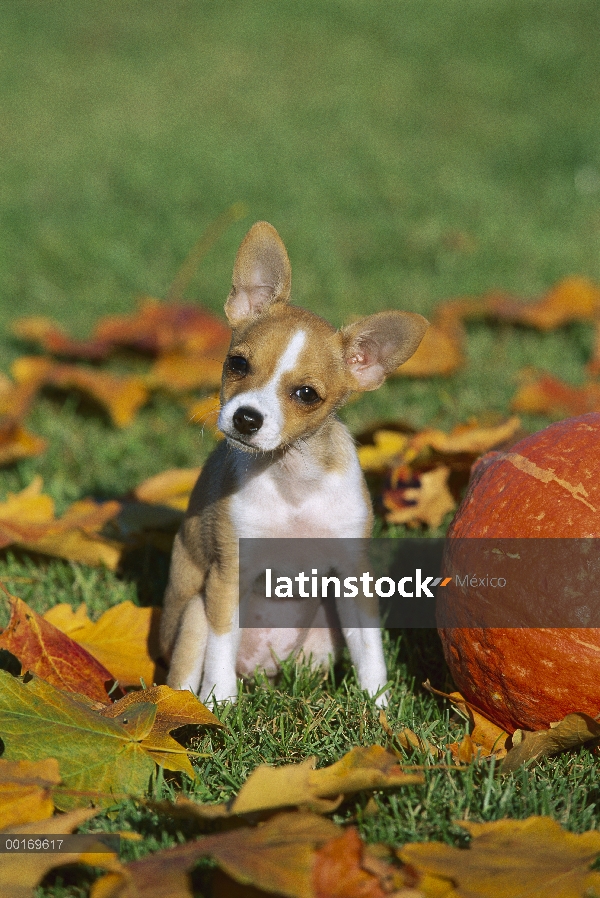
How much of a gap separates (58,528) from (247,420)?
6.11 ft

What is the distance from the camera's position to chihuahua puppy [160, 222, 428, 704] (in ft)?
12.2

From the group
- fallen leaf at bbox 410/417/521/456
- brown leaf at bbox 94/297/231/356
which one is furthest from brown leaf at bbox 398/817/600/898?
brown leaf at bbox 94/297/231/356

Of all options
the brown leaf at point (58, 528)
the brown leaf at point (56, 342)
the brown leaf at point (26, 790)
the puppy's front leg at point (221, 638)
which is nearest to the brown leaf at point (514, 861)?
the brown leaf at point (26, 790)

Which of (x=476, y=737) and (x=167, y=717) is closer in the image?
(x=167, y=717)

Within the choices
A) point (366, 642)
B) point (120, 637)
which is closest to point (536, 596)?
point (366, 642)

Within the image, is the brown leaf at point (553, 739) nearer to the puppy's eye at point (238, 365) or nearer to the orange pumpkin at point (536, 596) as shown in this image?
the orange pumpkin at point (536, 596)

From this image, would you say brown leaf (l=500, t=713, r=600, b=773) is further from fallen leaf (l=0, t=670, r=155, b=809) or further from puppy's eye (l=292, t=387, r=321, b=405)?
puppy's eye (l=292, t=387, r=321, b=405)

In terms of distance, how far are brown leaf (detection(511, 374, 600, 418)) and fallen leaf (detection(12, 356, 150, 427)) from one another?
247 cm

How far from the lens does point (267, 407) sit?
11.6 ft

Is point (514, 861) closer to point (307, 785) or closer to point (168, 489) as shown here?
point (307, 785)

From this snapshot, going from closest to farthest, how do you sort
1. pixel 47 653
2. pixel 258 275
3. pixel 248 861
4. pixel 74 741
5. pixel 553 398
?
pixel 248 861 → pixel 74 741 → pixel 47 653 → pixel 258 275 → pixel 553 398

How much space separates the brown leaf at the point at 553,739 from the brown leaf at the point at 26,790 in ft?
4.65

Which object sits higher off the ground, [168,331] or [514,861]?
[168,331]

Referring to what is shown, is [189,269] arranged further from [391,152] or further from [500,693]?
[500,693]
